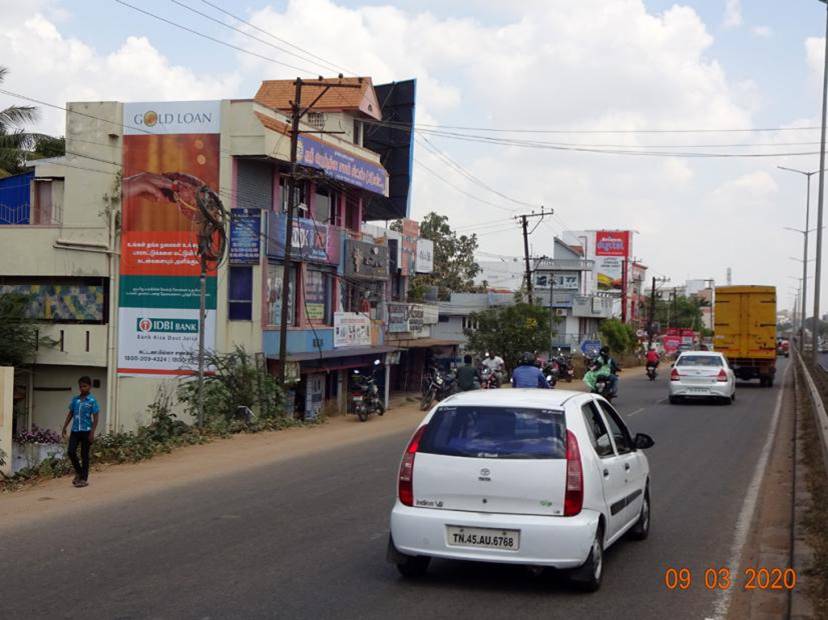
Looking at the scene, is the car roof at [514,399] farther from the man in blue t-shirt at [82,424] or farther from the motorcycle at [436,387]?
the motorcycle at [436,387]

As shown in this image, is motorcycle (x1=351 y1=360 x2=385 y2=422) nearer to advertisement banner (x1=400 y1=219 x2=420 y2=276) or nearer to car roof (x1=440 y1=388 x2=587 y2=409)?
advertisement banner (x1=400 y1=219 x2=420 y2=276)

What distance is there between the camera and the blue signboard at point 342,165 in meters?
27.5

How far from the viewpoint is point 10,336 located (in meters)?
26.6

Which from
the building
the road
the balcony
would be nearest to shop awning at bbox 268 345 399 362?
the building

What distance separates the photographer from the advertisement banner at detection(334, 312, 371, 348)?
30.2 metres

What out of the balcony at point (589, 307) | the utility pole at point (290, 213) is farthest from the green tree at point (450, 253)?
the utility pole at point (290, 213)

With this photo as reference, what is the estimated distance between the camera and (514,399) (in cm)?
736

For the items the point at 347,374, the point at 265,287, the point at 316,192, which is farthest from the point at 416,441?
the point at 347,374

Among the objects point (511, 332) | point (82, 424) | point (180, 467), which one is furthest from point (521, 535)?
point (511, 332)

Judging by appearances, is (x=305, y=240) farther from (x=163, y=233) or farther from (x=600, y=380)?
(x=600, y=380)

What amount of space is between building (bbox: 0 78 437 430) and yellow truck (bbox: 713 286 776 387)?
14.6m

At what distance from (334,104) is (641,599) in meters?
30.3

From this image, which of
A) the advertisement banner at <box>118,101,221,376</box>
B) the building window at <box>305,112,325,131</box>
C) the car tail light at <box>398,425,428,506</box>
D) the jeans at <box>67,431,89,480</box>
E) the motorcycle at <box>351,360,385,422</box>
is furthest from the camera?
the building window at <box>305,112,325,131</box>

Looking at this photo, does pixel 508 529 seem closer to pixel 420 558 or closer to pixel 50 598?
pixel 420 558
